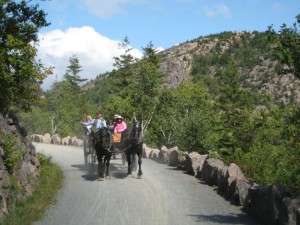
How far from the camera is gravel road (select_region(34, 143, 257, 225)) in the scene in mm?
10555

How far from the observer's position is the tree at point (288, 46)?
9.54 m

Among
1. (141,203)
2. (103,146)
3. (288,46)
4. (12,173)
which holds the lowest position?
(141,203)

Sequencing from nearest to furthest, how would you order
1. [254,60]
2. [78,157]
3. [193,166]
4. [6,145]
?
[6,145]
[193,166]
[78,157]
[254,60]

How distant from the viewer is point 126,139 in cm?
1772

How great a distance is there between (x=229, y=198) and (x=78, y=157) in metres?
14.9

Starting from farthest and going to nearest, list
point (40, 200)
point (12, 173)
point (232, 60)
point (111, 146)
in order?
point (232, 60) → point (111, 146) → point (12, 173) → point (40, 200)

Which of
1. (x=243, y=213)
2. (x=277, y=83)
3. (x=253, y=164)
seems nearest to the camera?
(x=243, y=213)

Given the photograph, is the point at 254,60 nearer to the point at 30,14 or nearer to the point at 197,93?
the point at 197,93

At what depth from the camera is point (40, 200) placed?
40.7 feet

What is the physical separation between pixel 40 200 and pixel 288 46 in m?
8.04

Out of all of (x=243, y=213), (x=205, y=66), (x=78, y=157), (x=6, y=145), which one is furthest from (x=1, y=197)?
(x=205, y=66)

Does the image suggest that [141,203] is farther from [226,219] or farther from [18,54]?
A: [18,54]

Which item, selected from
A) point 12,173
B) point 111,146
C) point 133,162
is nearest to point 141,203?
point 12,173

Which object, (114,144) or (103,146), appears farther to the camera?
(114,144)
